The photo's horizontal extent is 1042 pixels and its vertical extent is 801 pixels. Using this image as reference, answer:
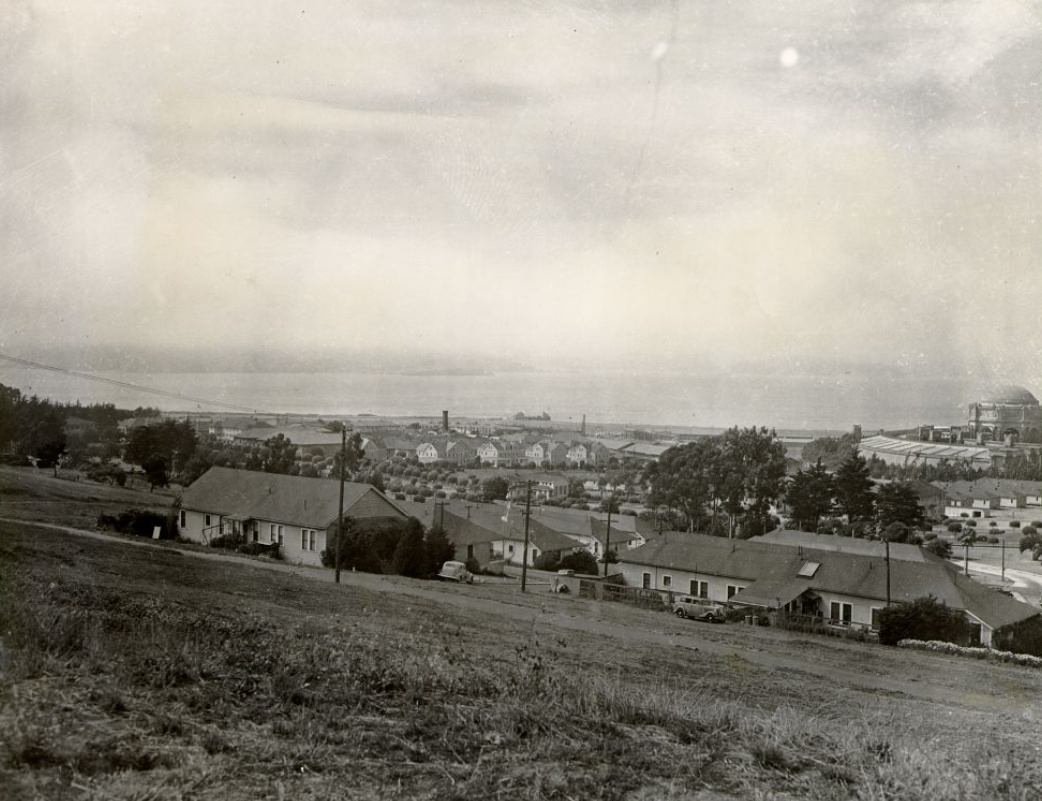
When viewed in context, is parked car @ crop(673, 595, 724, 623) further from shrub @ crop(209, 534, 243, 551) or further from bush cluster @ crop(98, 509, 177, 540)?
bush cluster @ crop(98, 509, 177, 540)

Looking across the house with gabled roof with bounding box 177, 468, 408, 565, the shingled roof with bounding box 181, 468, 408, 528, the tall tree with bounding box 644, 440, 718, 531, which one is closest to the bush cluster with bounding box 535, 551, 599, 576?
the tall tree with bounding box 644, 440, 718, 531

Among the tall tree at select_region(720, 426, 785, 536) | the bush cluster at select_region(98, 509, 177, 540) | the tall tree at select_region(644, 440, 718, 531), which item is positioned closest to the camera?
the bush cluster at select_region(98, 509, 177, 540)

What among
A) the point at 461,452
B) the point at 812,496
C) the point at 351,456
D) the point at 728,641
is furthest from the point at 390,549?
the point at 812,496

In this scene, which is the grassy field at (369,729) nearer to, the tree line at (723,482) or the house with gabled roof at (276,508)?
the house with gabled roof at (276,508)

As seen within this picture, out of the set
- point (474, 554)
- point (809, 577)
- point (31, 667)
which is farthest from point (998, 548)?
point (31, 667)

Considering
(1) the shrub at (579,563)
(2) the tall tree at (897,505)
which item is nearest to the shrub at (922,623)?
(2) the tall tree at (897,505)

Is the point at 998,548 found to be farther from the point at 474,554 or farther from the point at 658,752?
the point at 658,752
